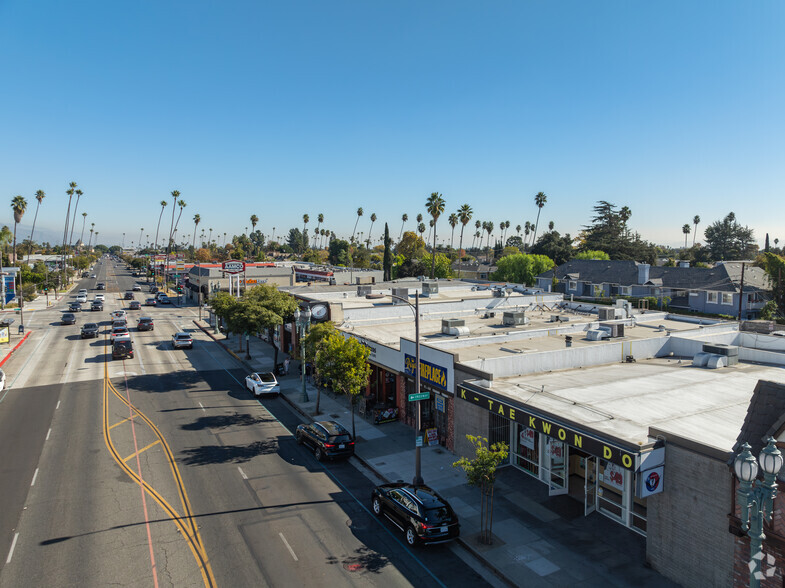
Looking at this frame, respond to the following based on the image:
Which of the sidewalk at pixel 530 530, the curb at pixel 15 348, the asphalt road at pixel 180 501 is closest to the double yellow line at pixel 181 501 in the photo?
the asphalt road at pixel 180 501

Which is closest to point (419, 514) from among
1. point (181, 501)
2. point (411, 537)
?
point (411, 537)

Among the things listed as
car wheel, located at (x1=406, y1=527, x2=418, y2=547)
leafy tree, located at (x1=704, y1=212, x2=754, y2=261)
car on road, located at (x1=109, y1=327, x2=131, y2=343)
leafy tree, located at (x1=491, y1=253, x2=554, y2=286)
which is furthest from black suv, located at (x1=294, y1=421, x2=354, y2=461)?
leafy tree, located at (x1=704, y1=212, x2=754, y2=261)

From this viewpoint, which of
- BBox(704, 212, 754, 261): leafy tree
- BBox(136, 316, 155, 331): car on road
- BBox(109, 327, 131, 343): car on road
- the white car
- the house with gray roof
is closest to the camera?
the white car

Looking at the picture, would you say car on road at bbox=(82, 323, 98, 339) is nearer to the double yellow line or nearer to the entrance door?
the double yellow line

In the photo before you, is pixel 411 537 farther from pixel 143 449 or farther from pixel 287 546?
pixel 143 449

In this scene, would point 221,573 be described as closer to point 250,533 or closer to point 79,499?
point 250,533

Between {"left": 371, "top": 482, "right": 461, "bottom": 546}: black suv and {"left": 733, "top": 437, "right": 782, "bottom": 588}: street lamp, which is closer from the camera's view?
{"left": 733, "top": 437, "right": 782, "bottom": 588}: street lamp
